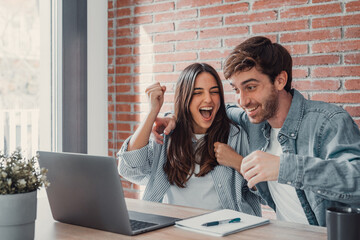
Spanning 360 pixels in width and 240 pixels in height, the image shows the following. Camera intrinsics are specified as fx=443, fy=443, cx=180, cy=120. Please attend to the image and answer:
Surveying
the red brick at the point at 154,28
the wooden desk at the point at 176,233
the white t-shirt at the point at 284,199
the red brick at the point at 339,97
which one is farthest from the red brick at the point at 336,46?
the wooden desk at the point at 176,233

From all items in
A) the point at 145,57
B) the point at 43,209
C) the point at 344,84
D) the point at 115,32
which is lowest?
the point at 43,209

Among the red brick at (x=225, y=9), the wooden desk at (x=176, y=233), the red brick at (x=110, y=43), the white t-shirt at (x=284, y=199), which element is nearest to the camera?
the wooden desk at (x=176, y=233)

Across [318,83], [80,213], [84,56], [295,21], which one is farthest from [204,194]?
[84,56]

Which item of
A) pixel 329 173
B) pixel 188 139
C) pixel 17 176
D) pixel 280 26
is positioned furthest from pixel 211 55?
pixel 17 176

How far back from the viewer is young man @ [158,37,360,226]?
1.51 m

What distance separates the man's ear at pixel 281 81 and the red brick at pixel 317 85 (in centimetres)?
55

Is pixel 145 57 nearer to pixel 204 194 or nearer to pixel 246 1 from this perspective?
pixel 246 1

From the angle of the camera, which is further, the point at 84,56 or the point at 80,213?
the point at 84,56

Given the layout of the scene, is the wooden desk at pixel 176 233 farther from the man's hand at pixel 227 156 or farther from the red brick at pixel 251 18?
the red brick at pixel 251 18

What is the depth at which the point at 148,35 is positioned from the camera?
3166mm

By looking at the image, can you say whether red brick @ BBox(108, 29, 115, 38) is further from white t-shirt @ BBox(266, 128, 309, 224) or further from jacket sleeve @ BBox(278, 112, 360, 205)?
jacket sleeve @ BBox(278, 112, 360, 205)

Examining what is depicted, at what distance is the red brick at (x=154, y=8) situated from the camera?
10.00 feet

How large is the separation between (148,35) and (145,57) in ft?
0.52

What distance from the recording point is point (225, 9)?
9.09 ft
